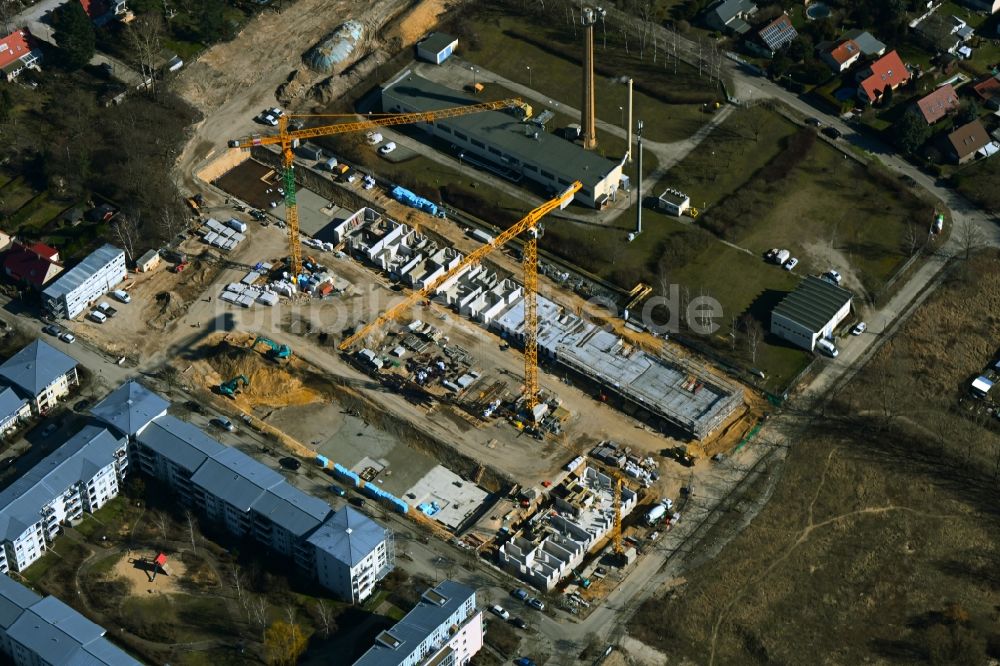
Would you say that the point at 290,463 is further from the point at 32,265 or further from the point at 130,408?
the point at 32,265

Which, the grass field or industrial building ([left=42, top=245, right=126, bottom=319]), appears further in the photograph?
industrial building ([left=42, top=245, right=126, bottom=319])

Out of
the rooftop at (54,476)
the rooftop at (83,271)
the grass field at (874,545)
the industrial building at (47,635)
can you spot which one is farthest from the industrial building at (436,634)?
the rooftop at (83,271)

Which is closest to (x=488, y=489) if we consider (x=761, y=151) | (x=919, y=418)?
(x=919, y=418)

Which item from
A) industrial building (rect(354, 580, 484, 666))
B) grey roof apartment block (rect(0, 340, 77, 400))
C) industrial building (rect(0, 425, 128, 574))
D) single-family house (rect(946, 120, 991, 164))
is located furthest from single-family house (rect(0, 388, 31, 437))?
single-family house (rect(946, 120, 991, 164))

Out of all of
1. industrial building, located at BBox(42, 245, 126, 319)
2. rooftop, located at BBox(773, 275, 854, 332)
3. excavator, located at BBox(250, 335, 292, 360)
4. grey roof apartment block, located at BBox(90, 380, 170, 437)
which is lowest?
grey roof apartment block, located at BBox(90, 380, 170, 437)

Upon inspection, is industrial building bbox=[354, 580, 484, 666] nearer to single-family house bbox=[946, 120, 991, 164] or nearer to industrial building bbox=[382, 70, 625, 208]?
industrial building bbox=[382, 70, 625, 208]

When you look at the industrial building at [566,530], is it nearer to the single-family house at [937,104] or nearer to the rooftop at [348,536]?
the rooftop at [348,536]

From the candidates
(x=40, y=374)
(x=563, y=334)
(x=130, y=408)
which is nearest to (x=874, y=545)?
(x=563, y=334)
